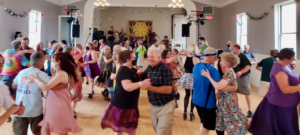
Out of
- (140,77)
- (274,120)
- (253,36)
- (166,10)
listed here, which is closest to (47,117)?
(140,77)

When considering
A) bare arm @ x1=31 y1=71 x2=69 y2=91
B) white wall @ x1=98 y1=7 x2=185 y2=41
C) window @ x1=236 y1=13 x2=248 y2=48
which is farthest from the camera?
white wall @ x1=98 y1=7 x2=185 y2=41

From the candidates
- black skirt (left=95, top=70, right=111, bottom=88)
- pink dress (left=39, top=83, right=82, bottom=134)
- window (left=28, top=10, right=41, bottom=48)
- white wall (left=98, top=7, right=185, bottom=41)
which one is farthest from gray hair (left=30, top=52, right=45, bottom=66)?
white wall (left=98, top=7, right=185, bottom=41)

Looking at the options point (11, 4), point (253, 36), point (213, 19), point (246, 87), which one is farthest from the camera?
point (213, 19)

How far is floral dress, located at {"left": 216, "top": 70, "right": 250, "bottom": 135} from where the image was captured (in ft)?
7.39

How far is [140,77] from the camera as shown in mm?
2367

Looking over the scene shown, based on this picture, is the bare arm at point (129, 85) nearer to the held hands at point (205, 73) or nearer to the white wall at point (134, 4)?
the held hands at point (205, 73)

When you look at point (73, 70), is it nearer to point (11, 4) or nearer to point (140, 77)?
point (140, 77)

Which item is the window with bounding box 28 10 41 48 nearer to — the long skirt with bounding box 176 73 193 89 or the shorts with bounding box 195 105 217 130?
the long skirt with bounding box 176 73 193 89

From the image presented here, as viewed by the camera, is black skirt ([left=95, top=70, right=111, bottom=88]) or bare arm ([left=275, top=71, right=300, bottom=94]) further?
black skirt ([left=95, top=70, right=111, bottom=88])

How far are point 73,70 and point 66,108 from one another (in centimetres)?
41

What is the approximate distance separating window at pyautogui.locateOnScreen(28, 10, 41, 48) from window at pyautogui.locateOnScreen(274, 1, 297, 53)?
8.68m

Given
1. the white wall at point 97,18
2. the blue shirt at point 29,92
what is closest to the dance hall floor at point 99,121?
the blue shirt at point 29,92

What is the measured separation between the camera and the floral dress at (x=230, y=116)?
225 cm

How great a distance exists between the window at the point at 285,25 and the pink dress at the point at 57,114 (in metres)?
6.20
